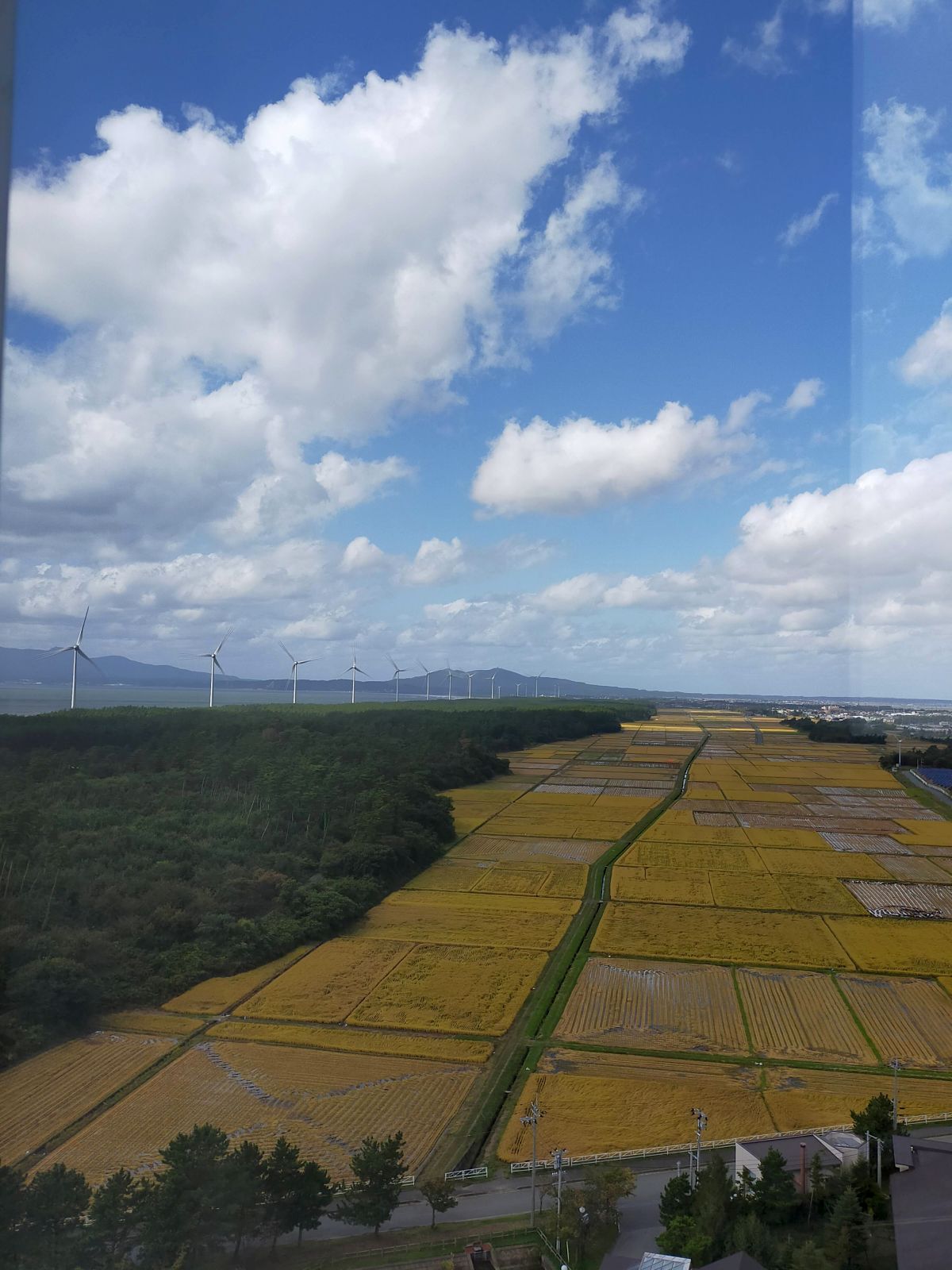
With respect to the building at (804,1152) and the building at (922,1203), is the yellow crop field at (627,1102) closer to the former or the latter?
the building at (804,1152)

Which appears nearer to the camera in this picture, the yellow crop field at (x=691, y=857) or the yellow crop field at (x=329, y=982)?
the yellow crop field at (x=329, y=982)

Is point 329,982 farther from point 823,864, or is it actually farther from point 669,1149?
point 823,864

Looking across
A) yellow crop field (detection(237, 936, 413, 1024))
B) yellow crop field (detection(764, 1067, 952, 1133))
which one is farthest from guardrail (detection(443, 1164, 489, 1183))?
yellow crop field (detection(237, 936, 413, 1024))

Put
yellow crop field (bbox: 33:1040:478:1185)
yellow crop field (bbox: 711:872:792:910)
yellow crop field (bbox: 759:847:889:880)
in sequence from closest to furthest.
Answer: yellow crop field (bbox: 33:1040:478:1185)
yellow crop field (bbox: 711:872:792:910)
yellow crop field (bbox: 759:847:889:880)

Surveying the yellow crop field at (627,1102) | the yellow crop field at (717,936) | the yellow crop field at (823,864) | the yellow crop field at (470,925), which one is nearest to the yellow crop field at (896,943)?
the yellow crop field at (717,936)

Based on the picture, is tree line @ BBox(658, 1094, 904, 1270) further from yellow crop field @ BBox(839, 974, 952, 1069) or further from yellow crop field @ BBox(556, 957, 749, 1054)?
yellow crop field @ BBox(839, 974, 952, 1069)

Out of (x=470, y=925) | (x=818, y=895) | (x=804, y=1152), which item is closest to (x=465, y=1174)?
(x=804, y=1152)
